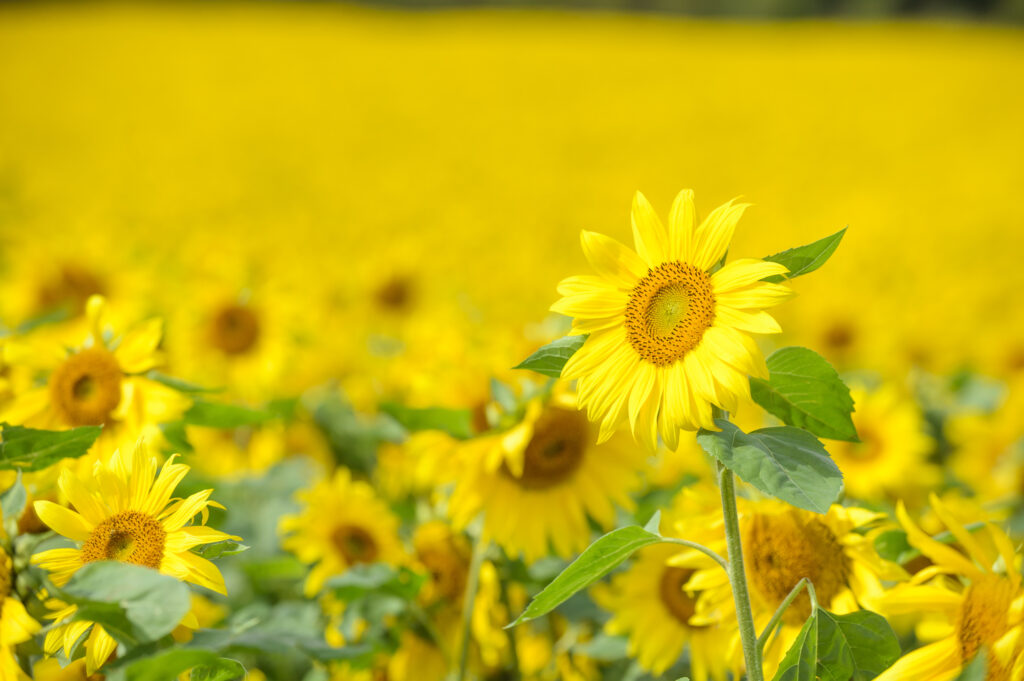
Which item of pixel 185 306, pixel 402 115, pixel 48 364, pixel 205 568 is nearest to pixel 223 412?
pixel 48 364

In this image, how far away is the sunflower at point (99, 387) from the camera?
153 cm

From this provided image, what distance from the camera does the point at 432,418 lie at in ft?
5.40

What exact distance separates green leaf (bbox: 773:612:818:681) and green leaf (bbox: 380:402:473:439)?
2.53ft

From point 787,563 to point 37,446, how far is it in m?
1.02

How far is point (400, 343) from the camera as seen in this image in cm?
407

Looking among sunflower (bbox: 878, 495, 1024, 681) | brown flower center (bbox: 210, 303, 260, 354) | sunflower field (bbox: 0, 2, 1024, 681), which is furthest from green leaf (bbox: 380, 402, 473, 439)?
brown flower center (bbox: 210, 303, 260, 354)

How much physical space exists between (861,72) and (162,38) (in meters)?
14.4

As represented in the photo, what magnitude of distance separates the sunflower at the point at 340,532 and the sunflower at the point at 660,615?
1.60ft

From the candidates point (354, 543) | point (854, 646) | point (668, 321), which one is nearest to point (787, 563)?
point (854, 646)

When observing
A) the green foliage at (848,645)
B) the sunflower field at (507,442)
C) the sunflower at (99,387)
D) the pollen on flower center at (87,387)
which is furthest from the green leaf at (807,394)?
the pollen on flower center at (87,387)

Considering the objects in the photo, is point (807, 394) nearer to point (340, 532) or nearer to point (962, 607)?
point (962, 607)

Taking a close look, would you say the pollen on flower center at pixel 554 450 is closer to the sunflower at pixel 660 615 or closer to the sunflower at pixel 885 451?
the sunflower at pixel 660 615

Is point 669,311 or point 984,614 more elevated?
point 669,311

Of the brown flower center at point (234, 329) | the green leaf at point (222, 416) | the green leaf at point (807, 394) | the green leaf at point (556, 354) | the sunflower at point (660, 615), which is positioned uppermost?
the green leaf at point (807, 394)
